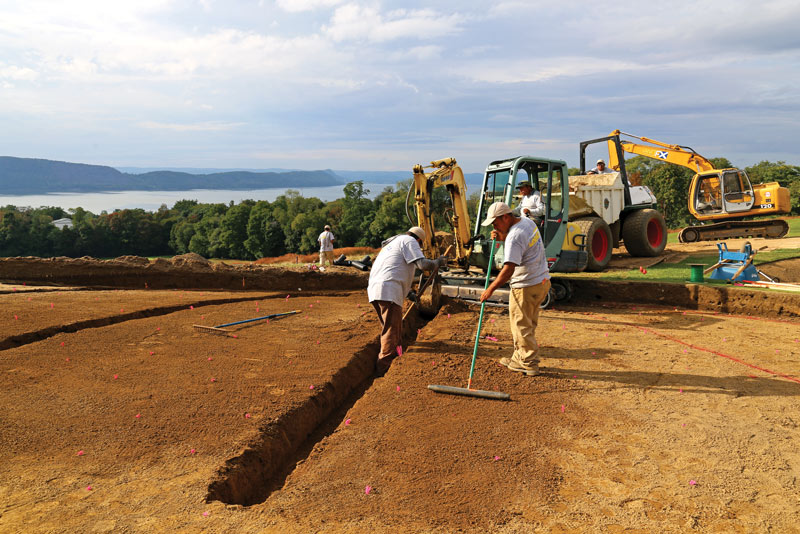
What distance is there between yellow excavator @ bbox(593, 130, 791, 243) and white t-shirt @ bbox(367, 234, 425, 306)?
1333cm

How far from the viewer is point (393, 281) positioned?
676 cm

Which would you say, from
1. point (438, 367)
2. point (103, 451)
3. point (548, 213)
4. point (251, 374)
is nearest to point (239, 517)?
point (103, 451)

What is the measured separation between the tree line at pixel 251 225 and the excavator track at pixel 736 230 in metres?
21.9

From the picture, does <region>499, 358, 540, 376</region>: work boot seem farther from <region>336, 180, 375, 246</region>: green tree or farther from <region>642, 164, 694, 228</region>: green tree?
<region>336, 180, 375, 246</region>: green tree

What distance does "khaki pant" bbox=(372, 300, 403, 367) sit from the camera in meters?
6.82

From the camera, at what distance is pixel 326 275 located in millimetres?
15148

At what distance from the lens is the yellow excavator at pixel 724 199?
58.7 ft

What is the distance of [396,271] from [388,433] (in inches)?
103

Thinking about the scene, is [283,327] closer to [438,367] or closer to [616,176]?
[438,367]

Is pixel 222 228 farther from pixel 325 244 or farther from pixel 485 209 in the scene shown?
pixel 485 209

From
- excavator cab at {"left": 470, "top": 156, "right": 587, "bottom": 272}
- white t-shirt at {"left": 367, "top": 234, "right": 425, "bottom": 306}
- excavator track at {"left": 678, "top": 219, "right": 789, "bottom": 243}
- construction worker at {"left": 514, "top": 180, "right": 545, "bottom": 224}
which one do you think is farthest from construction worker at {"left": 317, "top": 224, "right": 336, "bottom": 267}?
excavator track at {"left": 678, "top": 219, "right": 789, "bottom": 243}

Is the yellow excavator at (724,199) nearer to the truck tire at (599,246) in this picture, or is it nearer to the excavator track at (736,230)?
the excavator track at (736,230)

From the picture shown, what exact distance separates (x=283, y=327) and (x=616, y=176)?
1008cm

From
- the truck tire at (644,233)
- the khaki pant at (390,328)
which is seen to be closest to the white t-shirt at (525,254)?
the khaki pant at (390,328)
